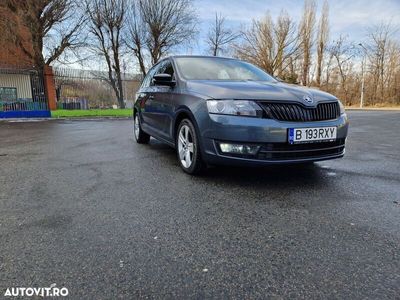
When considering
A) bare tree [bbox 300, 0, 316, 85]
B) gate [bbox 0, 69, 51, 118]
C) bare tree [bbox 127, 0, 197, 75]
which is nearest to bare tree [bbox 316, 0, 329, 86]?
bare tree [bbox 300, 0, 316, 85]

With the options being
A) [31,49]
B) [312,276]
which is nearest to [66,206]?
[312,276]

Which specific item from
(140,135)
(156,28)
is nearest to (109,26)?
(156,28)

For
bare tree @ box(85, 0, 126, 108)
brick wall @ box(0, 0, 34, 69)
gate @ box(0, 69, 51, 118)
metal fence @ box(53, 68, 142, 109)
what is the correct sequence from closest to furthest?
gate @ box(0, 69, 51, 118) < brick wall @ box(0, 0, 34, 69) < metal fence @ box(53, 68, 142, 109) < bare tree @ box(85, 0, 126, 108)

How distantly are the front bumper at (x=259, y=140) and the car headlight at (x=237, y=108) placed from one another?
0.05 meters

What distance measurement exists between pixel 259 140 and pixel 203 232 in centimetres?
121

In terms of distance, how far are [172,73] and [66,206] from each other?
8.25 feet

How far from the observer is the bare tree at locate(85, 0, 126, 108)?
78.2 feet

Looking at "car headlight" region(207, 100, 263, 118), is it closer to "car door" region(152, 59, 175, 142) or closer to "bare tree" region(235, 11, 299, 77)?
"car door" region(152, 59, 175, 142)

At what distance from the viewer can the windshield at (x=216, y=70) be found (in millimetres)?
4273

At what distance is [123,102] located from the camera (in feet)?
73.8

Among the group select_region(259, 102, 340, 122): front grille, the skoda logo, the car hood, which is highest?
the car hood

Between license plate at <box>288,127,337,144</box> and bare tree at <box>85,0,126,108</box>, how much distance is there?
20205mm

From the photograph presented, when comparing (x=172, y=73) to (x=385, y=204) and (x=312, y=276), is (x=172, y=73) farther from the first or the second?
(x=312, y=276)

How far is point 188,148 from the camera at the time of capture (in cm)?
389
